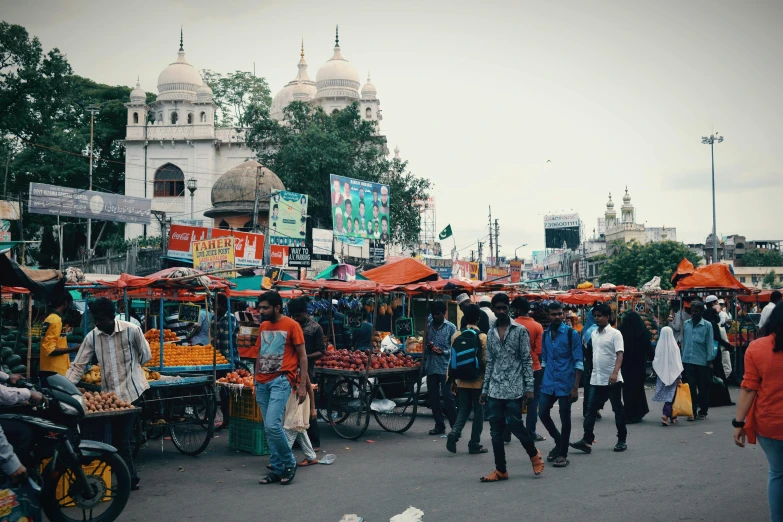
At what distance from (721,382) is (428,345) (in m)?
5.87

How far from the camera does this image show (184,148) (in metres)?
47.4

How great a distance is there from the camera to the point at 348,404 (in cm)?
1010

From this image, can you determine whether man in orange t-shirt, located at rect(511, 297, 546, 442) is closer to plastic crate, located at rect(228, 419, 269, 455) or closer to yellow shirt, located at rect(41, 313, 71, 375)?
plastic crate, located at rect(228, 419, 269, 455)

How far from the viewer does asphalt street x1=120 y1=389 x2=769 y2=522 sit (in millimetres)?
6082

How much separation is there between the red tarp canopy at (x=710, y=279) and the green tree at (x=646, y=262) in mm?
43542

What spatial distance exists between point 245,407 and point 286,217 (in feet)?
64.1

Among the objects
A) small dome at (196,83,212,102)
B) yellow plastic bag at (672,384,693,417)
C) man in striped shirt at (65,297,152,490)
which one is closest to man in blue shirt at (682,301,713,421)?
yellow plastic bag at (672,384,693,417)

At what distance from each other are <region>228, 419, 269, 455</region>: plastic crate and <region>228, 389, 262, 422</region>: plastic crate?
0.06 meters

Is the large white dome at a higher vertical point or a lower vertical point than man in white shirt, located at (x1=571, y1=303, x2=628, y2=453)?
higher

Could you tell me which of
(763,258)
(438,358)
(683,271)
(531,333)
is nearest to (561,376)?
(531,333)

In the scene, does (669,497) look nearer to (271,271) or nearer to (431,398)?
(431,398)

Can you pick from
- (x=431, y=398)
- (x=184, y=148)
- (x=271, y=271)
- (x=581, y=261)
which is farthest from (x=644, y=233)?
(x=431, y=398)

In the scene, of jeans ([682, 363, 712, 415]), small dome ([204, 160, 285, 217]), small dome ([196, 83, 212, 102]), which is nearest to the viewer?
jeans ([682, 363, 712, 415])

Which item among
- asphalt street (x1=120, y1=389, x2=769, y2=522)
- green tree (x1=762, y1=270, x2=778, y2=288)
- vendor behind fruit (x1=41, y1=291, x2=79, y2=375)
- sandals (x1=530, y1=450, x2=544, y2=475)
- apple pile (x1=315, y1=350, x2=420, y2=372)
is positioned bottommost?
asphalt street (x1=120, y1=389, x2=769, y2=522)
